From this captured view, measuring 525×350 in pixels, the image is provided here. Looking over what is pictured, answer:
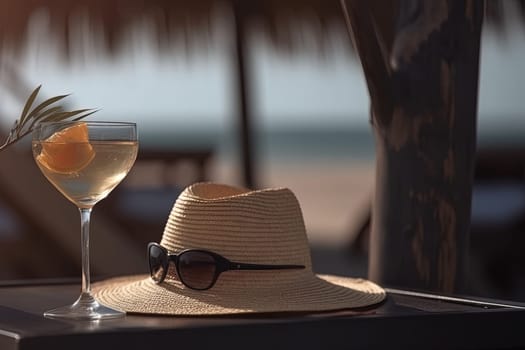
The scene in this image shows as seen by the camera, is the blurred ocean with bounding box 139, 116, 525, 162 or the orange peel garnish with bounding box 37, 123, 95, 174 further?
the blurred ocean with bounding box 139, 116, 525, 162

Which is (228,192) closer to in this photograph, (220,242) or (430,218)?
(220,242)

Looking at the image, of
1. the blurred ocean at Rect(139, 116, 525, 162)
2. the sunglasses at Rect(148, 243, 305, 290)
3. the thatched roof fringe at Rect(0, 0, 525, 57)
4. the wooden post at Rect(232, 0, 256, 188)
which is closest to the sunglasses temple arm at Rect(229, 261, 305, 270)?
the sunglasses at Rect(148, 243, 305, 290)

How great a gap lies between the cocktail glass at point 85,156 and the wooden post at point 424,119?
2.25 ft

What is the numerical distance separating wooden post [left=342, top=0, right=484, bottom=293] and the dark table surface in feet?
1.33

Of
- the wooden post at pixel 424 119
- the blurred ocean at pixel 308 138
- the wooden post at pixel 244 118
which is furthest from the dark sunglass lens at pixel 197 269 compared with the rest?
the blurred ocean at pixel 308 138

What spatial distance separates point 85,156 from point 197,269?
10.1 inches

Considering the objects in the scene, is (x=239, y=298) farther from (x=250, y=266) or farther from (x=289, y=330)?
(x=289, y=330)

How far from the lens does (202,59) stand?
685cm

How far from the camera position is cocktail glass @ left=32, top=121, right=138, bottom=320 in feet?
5.72

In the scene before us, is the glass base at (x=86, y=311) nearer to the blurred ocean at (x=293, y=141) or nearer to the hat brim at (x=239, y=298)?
the hat brim at (x=239, y=298)

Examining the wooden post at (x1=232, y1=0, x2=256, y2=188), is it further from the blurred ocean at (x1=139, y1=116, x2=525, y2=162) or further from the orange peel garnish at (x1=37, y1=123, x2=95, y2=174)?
the blurred ocean at (x1=139, y1=116, x2=525, y2=162)

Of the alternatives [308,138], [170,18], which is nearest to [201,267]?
[170,18]

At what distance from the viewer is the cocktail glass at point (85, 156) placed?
1.74 meters

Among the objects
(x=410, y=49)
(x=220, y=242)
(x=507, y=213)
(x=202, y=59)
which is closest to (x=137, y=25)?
(x=202, y=59)
